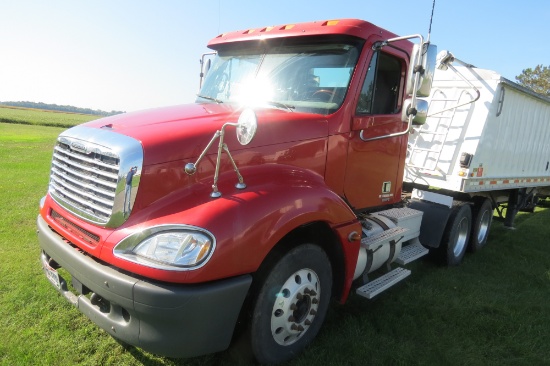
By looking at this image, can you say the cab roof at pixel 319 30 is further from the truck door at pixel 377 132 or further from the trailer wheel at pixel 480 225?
the trailer wheel at pixel 480 225

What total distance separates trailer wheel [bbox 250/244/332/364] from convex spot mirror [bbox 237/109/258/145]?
867 millimetres

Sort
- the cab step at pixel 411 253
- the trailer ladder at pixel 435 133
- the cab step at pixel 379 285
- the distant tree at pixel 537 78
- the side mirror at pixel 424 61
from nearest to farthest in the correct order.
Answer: the side mirror at pixel 424 61 → the cab step at pixel 379 285 → the cab step at pixel 411 253 → the trailer ladder at pixel 435 133 → the distant tree at pixel 537 78

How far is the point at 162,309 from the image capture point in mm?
2168

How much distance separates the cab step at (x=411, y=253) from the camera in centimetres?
442

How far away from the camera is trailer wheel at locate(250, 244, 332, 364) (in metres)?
2.62

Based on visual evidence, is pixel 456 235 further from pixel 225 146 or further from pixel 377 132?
pixel 225 146

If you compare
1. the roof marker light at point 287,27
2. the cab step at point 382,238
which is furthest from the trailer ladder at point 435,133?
the roof marker light at point 287,27

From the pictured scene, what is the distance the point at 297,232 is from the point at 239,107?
1.28m

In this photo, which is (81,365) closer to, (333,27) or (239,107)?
(239,107)

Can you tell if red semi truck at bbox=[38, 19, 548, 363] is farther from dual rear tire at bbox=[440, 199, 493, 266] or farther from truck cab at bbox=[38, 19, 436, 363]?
dual rear tire at bbox=[440, 199, 493, 266]

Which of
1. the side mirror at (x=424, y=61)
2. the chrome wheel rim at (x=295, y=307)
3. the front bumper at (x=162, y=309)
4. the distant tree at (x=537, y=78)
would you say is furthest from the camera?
the distant tree at (x=537, y=78)

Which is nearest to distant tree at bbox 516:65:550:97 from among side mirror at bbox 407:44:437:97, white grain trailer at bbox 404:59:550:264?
white grain trailer at bbox 404:59:550:264

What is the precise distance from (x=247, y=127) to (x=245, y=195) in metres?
0.43

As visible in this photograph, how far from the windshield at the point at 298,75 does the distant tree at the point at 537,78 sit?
40.7 meters
